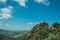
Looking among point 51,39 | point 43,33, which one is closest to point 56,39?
point 51,39

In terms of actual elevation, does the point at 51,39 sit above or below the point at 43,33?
below

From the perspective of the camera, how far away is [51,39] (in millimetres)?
62844

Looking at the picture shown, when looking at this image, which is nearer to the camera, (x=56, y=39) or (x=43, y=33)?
(x=56, y=39)

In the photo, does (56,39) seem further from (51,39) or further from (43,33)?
(43,33)

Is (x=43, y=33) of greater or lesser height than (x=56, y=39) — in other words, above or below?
above

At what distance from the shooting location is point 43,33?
320 ft

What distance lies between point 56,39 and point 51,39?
2.40m

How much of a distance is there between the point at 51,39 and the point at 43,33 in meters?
34.9

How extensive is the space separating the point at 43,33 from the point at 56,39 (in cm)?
3454

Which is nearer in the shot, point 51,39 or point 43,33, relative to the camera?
point 51,39

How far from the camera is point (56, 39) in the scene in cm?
6325
